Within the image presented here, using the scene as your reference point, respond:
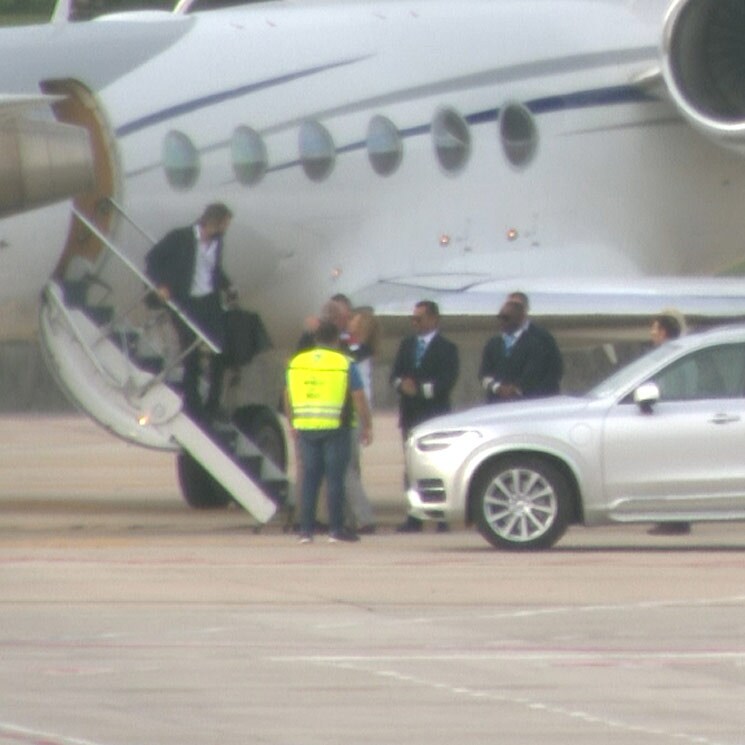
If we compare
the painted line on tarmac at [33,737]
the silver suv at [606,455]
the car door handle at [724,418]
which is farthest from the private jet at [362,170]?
the painted line on tarmac at [33,737]

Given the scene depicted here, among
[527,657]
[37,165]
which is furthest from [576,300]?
[527,657]

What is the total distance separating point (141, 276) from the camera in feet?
65.1

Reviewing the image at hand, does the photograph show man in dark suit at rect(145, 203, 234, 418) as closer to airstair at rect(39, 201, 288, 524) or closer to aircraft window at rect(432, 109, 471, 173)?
airstair at rect(39, 201, 288, 524)

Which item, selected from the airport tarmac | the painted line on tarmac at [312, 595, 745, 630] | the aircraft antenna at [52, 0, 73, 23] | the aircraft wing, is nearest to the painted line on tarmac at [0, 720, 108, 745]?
the airport tarmac

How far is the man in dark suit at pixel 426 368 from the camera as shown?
1978 centimetres

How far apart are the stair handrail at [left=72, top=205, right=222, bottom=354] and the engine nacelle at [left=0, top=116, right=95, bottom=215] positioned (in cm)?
142

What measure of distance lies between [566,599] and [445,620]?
111 cm

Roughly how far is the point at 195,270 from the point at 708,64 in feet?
15.4

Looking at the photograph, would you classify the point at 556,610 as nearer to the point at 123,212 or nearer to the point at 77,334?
the point at 77,334

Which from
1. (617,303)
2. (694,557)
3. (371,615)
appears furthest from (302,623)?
(617,303)

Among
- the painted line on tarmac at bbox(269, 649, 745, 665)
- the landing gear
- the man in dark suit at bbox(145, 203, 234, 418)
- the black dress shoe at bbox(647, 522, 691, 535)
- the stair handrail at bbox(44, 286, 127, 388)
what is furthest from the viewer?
the landing gear

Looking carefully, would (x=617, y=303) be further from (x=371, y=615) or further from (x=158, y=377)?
(x=371, y=615)

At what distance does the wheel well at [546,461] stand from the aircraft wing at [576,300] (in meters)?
3.62

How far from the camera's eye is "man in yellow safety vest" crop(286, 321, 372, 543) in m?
18.4
